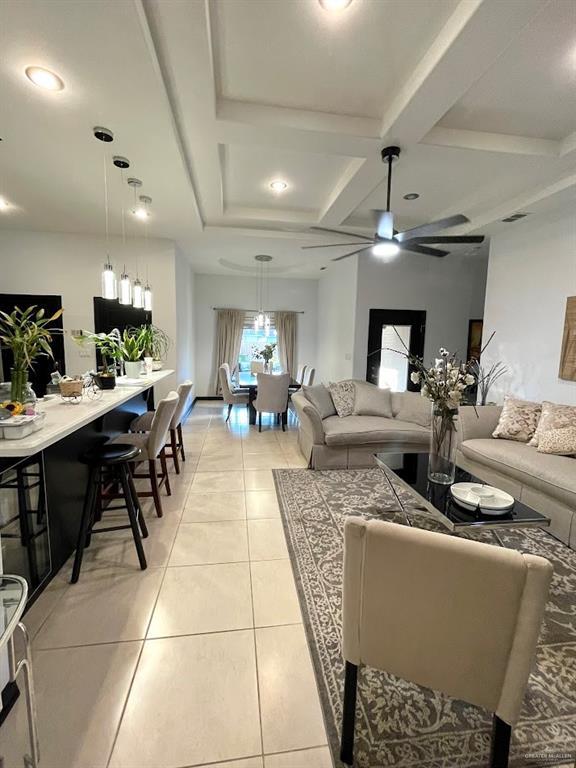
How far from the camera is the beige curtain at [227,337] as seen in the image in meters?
8.03

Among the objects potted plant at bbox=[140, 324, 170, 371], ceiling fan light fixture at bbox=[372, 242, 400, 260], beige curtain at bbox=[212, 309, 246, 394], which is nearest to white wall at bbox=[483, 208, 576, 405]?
ceiling fan light fixture at bbox=[372, 242, 400, 260]

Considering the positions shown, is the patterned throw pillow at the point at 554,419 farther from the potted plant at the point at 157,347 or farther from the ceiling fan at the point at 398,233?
the potted plant at the point at 157,347

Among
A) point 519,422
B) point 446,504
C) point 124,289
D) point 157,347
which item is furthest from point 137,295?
point 519,422

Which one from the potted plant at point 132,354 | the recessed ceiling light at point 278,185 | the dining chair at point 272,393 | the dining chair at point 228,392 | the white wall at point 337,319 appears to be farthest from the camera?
the white wall at point 337,319

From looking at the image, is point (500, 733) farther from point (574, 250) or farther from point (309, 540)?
point (574, 250)

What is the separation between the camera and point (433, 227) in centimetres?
309

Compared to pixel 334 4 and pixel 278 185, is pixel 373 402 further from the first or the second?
pixel 334 4

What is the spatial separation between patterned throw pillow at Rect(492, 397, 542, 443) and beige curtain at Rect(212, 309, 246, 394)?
5.72 m

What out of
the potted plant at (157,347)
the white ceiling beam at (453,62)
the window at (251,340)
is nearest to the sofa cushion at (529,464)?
the white ceiling beam at (453,62)

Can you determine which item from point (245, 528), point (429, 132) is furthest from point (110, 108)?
point (245, 528)

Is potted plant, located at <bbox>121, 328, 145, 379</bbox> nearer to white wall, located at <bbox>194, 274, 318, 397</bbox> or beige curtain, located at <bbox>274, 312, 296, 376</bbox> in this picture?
white wall, located at <bbox>194, 274, 318, 397</bbox>

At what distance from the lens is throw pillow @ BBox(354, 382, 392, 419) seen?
446 cm

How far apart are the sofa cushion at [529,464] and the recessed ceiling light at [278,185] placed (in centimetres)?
337

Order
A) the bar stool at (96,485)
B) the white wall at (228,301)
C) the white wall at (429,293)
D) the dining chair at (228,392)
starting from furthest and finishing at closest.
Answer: the white wall at (228,301) < the white wall at (429,293) < the dining chair at (228,392) < the bar stool at (96,485)
